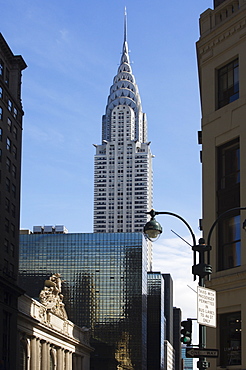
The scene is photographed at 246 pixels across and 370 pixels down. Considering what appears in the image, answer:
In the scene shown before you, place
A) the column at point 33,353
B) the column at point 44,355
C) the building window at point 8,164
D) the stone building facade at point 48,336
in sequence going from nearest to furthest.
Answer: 1. the building window at point 8,164
2. the stone building facade at point 48,336
3. the column at point 33,353
4. the column at point 44,355

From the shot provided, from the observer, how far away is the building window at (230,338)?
99.1 ft

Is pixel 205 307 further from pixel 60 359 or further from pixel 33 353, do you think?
pixel 60 359

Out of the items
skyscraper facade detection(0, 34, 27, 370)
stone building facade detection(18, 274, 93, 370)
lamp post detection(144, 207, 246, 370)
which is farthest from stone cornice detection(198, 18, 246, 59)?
stone building facade detection(18, 274, 93, 370)

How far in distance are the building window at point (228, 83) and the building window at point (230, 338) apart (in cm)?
1019

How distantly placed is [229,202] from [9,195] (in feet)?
169

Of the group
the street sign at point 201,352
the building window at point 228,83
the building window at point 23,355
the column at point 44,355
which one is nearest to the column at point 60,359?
the column at point 44,355

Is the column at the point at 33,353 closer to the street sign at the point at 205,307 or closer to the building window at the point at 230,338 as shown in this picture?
the building window at the point at 230,338

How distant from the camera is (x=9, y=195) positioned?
3194 inches

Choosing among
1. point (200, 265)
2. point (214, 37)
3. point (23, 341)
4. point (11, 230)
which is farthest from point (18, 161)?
point (200, 265)

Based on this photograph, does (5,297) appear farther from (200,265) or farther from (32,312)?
(200,265)

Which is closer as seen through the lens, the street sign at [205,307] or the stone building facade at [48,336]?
the street sign at [205,307]

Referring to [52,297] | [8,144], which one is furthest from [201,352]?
[52,297]

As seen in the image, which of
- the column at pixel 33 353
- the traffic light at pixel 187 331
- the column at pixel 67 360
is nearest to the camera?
the traffic light at pixel 187 331

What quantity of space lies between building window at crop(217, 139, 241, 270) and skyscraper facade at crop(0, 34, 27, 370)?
4600 cm
